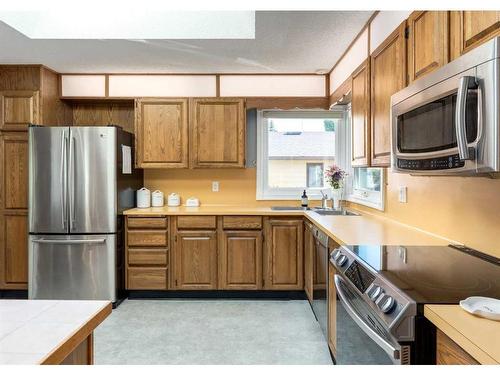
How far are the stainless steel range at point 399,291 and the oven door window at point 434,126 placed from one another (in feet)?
1.50

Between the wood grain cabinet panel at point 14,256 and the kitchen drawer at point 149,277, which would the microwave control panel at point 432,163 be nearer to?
the kitchen drawer at point 149,277

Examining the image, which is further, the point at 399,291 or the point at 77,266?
the point at 77,266

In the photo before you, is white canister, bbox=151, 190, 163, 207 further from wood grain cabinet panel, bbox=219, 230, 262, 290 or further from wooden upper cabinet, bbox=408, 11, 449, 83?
wooden upper cabinet, bbox=408, 11, 449, 83

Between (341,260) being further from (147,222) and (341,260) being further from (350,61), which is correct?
(147,222)

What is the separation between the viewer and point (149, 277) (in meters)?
3.72

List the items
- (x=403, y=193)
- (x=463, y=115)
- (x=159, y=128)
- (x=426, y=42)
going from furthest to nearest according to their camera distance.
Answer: (x=159, y=128), (x=403, y=193), (x=426, y=42), (x=463, y=115)

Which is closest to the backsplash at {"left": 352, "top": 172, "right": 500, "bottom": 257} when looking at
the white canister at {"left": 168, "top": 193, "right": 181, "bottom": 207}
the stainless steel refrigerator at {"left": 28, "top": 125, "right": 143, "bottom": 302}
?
the white canister at {"left": 168, "top": 193, "right": 181, "bottom": 207}

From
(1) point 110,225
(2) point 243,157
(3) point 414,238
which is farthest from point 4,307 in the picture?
(2) point 243,157

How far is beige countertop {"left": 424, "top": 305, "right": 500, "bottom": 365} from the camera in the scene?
31.7 inches

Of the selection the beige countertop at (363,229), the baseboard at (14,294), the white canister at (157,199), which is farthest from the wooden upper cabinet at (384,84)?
the baseboard at (14,294)

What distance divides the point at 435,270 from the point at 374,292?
10.8 inches

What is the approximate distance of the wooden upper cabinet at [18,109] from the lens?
3.75 meters

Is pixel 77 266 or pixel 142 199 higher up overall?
pixel 142 199

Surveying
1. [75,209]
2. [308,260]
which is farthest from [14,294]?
[308,260]
